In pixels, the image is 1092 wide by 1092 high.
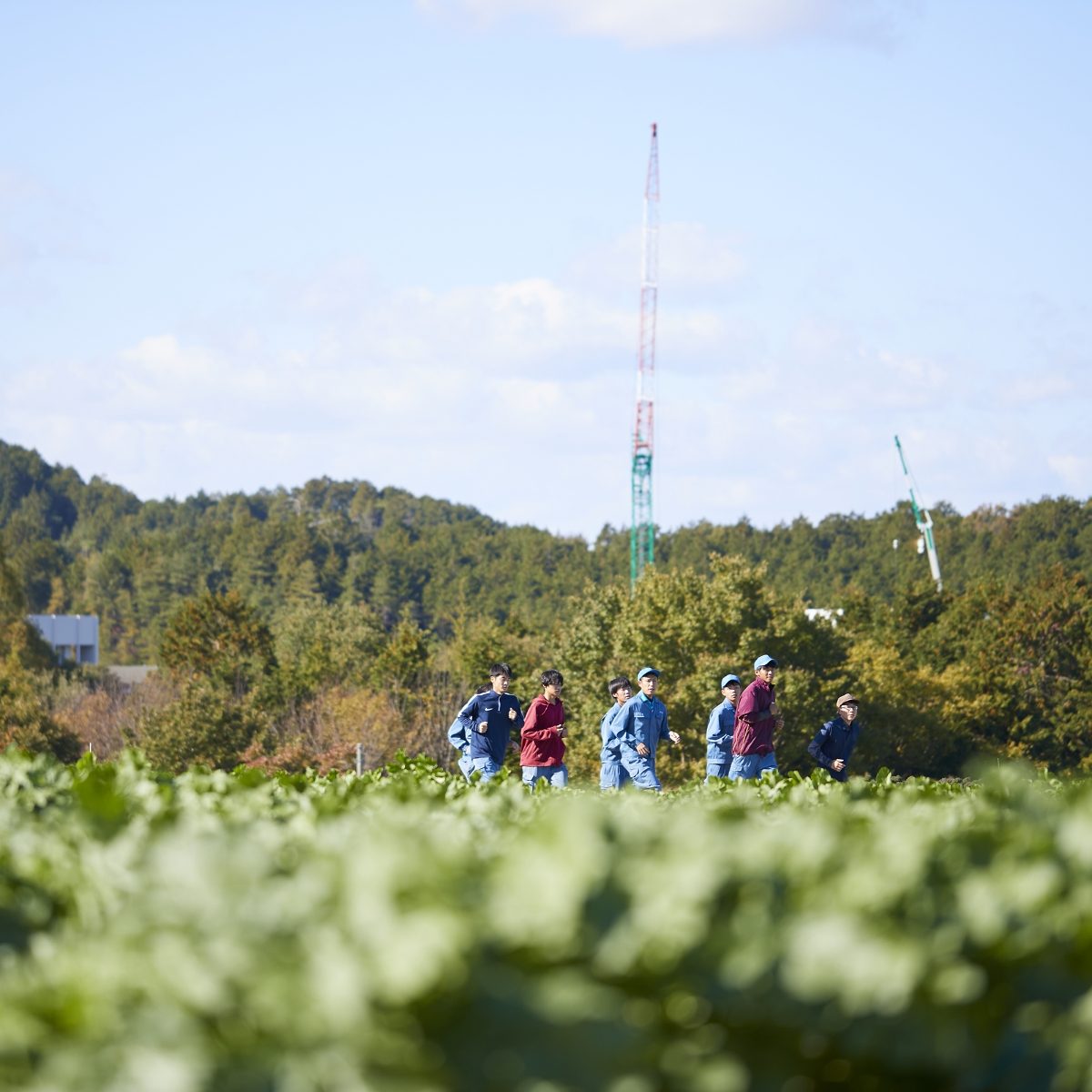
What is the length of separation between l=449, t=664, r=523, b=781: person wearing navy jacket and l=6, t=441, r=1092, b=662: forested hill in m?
101

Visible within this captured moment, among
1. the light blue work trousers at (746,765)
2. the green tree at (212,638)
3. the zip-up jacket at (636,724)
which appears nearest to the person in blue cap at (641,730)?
the zip-up jacket at (636,724)

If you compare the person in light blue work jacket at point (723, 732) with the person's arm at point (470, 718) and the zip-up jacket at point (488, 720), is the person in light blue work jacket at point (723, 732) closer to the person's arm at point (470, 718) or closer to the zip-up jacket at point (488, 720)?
the zip-up jacket at point (488, 720)

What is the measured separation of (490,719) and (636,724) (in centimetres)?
136

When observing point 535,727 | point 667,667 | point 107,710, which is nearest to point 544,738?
point 535,727

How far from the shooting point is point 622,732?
15.0 meters

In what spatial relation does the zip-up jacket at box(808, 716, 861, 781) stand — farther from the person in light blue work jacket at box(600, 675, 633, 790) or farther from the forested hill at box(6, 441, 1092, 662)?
the forested hill at box(6, 441, 1092, 662)

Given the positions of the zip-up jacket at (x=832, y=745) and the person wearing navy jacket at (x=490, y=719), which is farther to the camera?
the zip-up jacket at (x=832, y=745)

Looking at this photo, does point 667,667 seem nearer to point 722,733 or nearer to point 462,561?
point 722,733

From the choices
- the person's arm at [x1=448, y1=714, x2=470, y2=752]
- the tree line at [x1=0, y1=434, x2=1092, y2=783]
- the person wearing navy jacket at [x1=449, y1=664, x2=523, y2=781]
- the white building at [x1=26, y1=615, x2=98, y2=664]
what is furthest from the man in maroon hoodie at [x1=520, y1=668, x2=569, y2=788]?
the white building at [x1=26, y1=615, x2=98, y2=664]

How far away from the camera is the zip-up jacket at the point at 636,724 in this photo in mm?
14938

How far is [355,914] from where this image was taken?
2840 millimetres

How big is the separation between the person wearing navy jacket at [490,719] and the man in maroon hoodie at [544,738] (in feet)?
0.72

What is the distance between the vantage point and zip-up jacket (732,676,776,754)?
50.2 ft

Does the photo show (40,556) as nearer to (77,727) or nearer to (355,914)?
(77,727)
